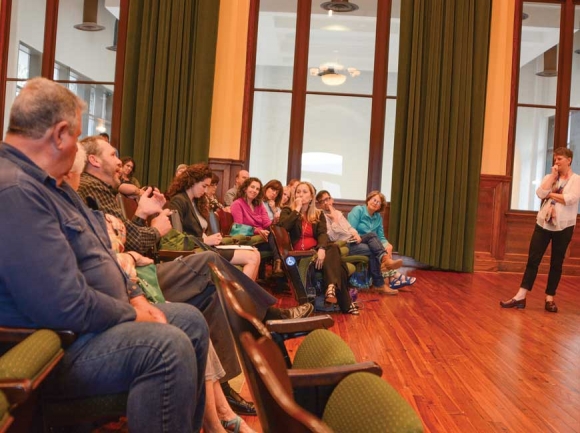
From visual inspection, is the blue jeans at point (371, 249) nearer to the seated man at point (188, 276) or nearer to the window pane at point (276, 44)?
the seated man at point (188, 276)

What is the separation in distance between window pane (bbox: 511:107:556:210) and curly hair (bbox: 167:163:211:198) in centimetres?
548

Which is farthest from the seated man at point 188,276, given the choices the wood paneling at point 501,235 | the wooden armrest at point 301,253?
the wood paneling at point 501,235

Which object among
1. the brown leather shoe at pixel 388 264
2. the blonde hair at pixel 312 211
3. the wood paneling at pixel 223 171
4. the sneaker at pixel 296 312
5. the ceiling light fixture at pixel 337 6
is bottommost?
the sneaker at pixel 296 312

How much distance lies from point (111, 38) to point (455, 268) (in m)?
5.50

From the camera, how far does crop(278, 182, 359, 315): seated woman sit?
5.30 metres

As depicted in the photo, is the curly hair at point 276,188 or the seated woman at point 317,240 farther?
the curly hair at point 276,188

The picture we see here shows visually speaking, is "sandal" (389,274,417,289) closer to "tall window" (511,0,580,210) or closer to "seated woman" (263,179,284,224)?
"seated woman" (263,179,284,224)

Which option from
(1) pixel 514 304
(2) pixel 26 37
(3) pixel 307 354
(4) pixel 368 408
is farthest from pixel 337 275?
(2) pixel 26 37

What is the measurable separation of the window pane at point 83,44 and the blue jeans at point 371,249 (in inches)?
178

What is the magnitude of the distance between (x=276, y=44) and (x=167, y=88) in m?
1.63

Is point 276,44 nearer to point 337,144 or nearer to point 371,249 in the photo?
point 337,144

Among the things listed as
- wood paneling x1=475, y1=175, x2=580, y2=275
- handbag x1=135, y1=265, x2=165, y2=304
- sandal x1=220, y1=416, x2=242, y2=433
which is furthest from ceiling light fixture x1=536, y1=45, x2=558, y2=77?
sandal x1=220, y1=416, x2=242, y2=433

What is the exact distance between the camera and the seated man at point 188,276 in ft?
8.77

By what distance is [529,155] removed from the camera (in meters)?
8.87
